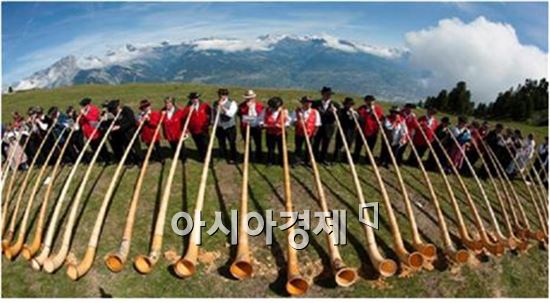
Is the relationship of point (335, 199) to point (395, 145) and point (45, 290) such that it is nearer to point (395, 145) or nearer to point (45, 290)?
point (395, 145)

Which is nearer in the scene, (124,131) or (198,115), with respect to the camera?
(198,115)

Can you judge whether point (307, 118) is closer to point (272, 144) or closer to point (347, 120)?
point (272, 144)

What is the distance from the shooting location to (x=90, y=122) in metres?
15.9

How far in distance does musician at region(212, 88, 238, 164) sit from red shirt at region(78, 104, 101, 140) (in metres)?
4.03

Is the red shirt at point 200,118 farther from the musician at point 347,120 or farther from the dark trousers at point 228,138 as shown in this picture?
the musician at point 347,120

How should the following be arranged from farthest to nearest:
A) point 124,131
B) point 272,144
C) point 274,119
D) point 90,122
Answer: point 90,122, point 272,144, point 124,131, point 274,119

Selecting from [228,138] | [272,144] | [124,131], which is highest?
[124,131]

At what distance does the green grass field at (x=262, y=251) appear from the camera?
10109mm

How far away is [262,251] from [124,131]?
22.0ft

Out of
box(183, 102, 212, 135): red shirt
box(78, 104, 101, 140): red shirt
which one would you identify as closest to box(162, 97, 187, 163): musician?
box(183, 102, 212, 135): red shirt

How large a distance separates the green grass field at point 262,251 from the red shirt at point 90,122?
1192 millimetres

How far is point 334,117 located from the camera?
15578 mm

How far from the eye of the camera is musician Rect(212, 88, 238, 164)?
14.8 m

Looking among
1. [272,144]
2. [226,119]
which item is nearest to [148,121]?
[226,119]
